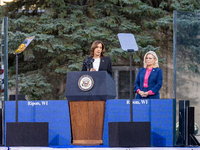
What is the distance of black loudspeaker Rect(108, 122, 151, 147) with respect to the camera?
3.96m

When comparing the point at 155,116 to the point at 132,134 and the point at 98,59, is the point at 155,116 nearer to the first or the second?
the point at 132,134

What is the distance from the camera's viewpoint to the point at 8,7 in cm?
1135

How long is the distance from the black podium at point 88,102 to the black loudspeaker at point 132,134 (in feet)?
1.07

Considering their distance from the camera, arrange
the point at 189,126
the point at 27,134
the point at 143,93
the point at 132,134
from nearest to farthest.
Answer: the point at 132,134
the point at 27,134
the point at 189,126
the point at 143,93

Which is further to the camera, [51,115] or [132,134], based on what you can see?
[51,115]

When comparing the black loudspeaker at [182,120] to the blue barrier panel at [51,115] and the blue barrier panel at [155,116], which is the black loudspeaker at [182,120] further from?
the blue barrier panel at [51,115]

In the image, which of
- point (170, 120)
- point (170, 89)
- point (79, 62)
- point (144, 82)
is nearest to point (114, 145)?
point (170, 120)

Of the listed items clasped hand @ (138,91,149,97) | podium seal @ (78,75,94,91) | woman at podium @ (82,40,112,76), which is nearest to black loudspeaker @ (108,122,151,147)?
podium seal @ (78,75,94,91)

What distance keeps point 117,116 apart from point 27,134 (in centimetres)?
118

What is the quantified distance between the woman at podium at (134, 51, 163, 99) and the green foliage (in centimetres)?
474

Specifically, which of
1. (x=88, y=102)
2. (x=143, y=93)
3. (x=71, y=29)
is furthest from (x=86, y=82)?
(x=71, y=29)

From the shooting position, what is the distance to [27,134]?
163 inches

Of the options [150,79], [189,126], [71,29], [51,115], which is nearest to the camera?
[51,115]

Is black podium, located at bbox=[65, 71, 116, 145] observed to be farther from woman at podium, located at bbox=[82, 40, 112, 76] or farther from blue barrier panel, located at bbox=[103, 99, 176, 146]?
woman at podium, located at bbox=[82, 40, 112, 76]
